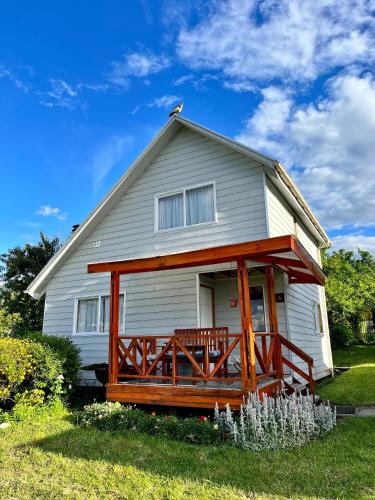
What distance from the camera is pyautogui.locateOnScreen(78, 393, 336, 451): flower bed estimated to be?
17.4ft

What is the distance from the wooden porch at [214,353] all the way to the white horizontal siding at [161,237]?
1262mm

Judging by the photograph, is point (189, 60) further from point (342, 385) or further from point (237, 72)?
point (342, 385)

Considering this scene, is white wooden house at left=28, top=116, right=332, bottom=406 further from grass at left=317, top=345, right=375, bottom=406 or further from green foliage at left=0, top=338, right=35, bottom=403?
green foliage at left=0, top=338, right=35, bottom=403

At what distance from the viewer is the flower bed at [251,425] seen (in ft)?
17.4

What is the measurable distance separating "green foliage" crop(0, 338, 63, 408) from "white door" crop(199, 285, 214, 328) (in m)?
3.67

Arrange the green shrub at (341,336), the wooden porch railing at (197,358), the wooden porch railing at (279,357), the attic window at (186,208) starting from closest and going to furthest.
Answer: the wooden porch railing at (197,358) → the wooden porch railing at (279,357) → the attic window at (186,208) → the green shrub at (341,336)

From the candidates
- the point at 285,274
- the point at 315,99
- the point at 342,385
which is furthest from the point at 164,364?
the point at 315,99

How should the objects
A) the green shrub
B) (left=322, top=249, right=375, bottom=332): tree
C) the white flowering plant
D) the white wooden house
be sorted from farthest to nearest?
1. (left=322, top=249, right=375, bottom=332): tree
2. the green shrub
3. the white wooden house
4. the white flowering plant

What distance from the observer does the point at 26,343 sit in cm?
795

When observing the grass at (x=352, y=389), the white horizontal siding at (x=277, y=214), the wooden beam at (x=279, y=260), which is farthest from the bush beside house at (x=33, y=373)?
the grass at (x=352, y=389)

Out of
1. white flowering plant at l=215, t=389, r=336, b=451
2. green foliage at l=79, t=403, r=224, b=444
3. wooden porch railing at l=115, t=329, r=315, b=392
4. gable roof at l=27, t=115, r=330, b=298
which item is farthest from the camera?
gable roof at l=27, t=115, r=330, b=298

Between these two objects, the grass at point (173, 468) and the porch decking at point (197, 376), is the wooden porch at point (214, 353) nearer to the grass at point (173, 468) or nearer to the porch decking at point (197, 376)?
the porch decking at point (197, 376)

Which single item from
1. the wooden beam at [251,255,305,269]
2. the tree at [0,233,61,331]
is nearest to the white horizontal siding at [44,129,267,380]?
the wooden beam at [251,255,305,269]

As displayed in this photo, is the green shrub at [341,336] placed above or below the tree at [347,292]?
below
